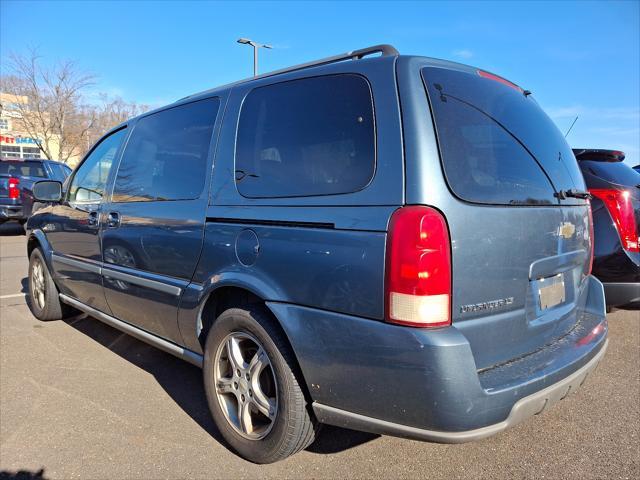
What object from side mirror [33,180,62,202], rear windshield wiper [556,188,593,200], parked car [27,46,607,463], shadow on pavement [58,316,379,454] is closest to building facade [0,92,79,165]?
side mirror [33,180,62,202]

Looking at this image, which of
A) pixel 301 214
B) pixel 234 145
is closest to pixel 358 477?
pixel 301 214

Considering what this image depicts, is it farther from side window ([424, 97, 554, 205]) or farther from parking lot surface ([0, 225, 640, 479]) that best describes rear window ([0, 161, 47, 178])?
side window ([424, 97, 554, 205])

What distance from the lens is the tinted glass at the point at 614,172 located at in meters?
3.89

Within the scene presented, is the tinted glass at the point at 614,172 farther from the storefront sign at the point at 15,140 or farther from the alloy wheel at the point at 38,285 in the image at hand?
the storefront sign at the point at 15,140

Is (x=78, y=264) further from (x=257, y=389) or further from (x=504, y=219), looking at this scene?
(x=504, y=219)

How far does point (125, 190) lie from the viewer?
11.5 ft

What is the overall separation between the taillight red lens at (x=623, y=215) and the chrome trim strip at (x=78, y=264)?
4006 mm

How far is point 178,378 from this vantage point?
3.52 metres

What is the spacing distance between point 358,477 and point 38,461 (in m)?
1.66

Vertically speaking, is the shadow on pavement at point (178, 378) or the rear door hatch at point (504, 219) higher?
the rear door hatch at point (504, 219)

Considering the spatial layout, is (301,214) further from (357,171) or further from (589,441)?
(589,441)

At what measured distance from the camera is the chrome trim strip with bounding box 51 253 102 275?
12.1 ft

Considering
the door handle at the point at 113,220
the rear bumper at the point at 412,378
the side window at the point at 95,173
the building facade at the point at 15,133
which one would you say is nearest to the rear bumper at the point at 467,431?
the rear bumper at the point at 412,378

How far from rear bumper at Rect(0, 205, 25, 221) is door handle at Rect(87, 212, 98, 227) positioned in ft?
31.6
